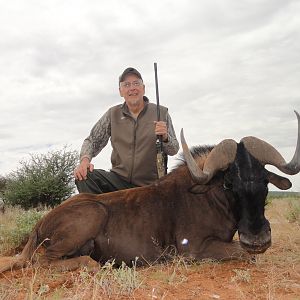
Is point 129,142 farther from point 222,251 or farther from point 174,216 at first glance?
point 222,251

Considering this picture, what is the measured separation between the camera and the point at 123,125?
7.33 m

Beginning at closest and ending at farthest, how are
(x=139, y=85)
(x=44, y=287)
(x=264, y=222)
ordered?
(x=44, y=287), (x=264, y=222), (x=139, y=85)

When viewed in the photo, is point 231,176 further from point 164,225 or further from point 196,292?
point 196,292

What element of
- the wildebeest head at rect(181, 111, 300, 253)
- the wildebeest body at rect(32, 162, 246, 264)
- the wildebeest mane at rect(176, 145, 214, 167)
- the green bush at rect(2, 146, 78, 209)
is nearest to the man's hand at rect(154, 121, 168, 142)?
the wildebeest mane at rect(176, 145, 214, 167)

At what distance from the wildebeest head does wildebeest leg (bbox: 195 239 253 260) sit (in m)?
0.31

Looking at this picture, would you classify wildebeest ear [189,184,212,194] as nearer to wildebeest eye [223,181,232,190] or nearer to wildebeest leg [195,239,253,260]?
wildebeest eye [223,181,232,190]

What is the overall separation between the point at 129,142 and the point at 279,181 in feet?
9.00

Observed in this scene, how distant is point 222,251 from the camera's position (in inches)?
199

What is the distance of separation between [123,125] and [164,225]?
247cm

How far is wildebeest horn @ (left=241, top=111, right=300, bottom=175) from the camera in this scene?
501 cm

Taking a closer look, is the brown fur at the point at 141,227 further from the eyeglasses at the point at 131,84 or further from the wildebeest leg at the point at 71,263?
the eyeglasses at the point at 131,84

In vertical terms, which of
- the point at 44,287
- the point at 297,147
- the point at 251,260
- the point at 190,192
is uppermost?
the point at 297,147

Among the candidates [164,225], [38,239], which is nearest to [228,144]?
[164,225]

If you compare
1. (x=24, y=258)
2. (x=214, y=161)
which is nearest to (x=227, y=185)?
(x=214, y=161)
